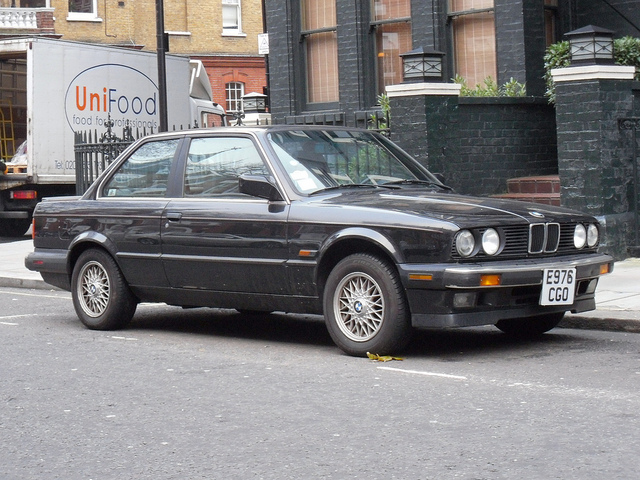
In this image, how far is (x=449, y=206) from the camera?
7992mm

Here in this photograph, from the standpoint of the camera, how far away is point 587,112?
1298cm

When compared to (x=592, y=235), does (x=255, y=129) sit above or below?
above

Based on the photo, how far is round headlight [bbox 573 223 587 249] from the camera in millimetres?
8328

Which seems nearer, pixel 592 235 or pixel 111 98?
pixel 592 235

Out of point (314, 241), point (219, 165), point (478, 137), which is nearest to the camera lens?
point (314, 241)

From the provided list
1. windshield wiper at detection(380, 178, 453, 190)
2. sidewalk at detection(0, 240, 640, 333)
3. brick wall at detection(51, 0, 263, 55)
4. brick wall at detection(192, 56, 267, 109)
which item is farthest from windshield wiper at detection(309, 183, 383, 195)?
brick wall at detection(192, 56, 267, 109)

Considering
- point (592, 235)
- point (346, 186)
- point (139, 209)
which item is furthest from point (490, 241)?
point (139, 209)

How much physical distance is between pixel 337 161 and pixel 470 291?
1808 millimetres

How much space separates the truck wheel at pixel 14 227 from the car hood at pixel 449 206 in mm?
15205

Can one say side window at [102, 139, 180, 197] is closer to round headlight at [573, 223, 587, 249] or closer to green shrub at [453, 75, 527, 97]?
round headlight at [573, 223, 587, 249]

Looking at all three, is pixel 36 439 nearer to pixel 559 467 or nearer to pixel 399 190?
pixel 559 467

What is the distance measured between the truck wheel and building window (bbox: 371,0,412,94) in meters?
8.44

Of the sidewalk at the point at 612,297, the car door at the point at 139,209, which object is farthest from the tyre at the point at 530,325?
the car door at the point at 139,209

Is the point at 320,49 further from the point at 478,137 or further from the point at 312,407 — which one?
the point at 312,407
